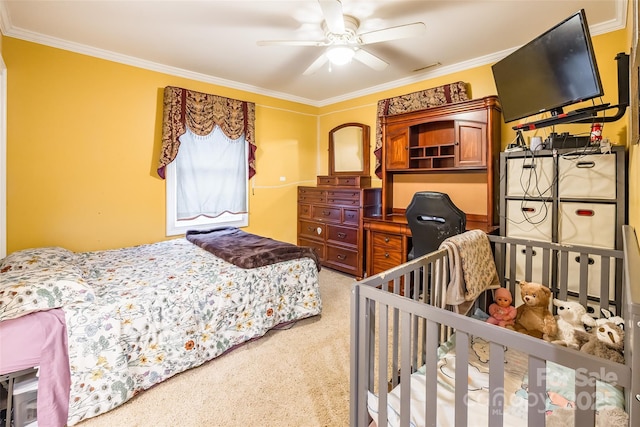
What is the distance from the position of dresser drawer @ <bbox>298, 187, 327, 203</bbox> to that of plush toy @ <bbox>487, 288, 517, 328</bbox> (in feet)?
8.72

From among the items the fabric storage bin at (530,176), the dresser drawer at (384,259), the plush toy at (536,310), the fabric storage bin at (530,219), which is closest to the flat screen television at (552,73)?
the fabric storage bin at (530,176)

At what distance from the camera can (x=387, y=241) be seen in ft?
11.4

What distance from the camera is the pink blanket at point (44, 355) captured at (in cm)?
146

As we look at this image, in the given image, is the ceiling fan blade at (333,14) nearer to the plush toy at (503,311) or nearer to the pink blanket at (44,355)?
the plush toy at (503,311)

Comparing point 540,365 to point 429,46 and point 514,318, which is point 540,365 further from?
point 429,46

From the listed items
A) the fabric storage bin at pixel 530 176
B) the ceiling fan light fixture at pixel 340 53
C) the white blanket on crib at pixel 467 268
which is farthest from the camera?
the ceiling fan light fixture at pixel 340 53

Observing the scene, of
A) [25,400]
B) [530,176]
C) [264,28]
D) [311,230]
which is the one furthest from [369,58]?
[25,400]

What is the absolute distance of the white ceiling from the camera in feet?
7.29

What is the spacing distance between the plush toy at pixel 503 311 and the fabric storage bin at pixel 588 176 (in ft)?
2.87

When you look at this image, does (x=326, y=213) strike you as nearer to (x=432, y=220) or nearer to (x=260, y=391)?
(x=432, y=220)

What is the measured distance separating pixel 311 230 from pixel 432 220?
218 centimetres

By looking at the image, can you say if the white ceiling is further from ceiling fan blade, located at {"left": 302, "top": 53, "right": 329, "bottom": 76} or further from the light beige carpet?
the light beige carpet

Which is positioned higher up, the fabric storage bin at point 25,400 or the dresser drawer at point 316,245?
the dresser drawer at point 316,245

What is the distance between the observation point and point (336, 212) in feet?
13.3
